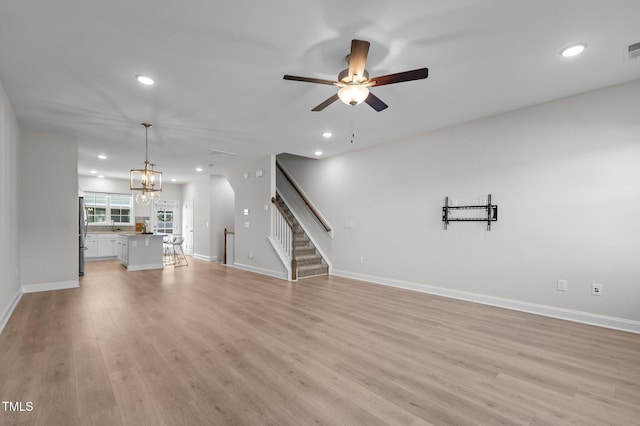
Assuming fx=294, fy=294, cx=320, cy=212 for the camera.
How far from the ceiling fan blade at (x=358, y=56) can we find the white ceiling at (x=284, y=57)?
235 millimetres

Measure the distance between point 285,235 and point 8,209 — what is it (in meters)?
4.29

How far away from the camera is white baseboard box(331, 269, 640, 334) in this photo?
338cm

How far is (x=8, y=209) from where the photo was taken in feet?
12.6

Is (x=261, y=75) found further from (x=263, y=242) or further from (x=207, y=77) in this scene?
(x=263, y=242)

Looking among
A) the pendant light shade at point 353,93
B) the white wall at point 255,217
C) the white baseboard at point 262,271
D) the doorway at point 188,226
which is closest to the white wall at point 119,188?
the doorway at point 188,226

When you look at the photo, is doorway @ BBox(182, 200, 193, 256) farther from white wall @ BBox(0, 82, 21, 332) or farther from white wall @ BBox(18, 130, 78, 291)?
white wall @ BBox(0, 82, 21, 332)

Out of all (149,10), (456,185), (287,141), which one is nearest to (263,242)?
(287,141)

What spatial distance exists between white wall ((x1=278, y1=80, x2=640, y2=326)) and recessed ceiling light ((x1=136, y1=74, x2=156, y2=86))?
13.5ft

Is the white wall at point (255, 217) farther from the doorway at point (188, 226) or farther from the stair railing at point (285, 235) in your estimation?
the doorway at point (188, 226)

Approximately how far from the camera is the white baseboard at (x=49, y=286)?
A: 5.01 meters

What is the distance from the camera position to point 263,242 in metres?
6.91

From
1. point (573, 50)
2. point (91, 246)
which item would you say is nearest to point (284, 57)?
point (573, 50)

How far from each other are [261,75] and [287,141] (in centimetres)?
257

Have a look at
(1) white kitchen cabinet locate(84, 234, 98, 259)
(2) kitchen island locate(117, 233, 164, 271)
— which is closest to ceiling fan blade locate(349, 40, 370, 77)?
(2) kitchen island locate(117, 233, 164, 271)
